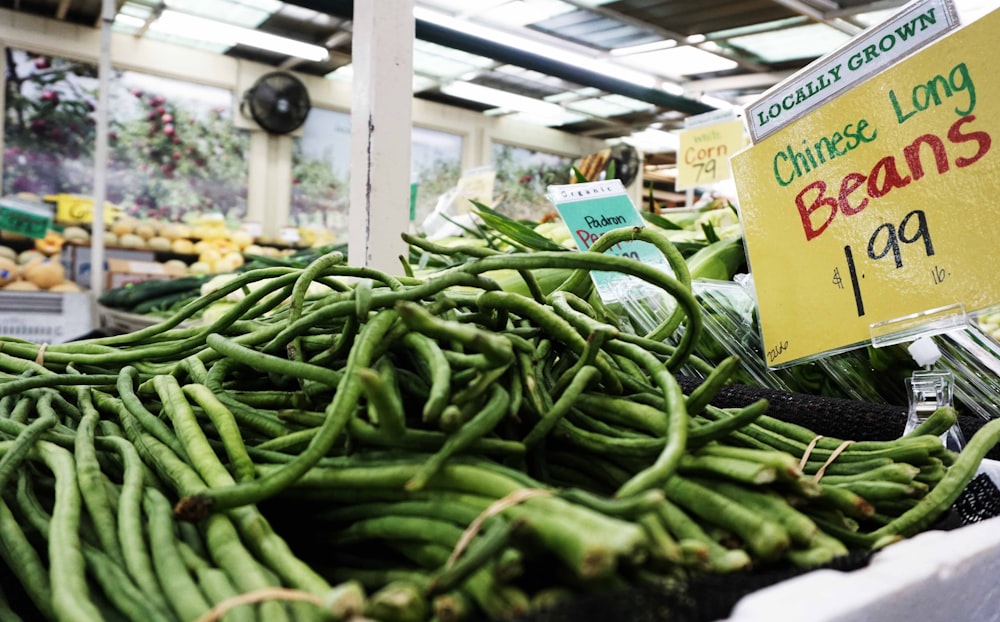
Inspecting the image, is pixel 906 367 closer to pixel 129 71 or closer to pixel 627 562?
pixel 627 562

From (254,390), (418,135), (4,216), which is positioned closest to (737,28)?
(418,135)

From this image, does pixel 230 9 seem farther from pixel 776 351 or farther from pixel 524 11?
pixel 776 351

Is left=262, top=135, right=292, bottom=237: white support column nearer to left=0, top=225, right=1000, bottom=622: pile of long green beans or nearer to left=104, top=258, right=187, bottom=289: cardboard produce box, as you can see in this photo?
left=104, top=258, right=187, bottom=289: cardboard produce box

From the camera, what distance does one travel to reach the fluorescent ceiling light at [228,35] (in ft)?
20.5

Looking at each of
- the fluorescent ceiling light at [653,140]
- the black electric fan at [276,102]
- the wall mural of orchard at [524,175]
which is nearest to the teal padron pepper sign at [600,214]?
the black electric fan at [276,102]

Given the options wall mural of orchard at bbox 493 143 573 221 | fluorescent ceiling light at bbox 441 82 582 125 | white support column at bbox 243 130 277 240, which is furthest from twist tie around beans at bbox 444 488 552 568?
wall mural of orchard at bbox 493 143 573 221

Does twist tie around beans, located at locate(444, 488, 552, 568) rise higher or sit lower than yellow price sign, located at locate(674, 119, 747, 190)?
lower

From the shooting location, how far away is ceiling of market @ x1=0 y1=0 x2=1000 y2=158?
17.5 feet

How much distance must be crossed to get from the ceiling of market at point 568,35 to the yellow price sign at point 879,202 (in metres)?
3.51

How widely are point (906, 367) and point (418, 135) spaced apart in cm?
799

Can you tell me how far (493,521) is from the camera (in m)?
0.42

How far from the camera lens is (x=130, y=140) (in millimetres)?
6863

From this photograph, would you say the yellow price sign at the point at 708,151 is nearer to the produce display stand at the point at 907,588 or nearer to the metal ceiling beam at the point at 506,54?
the metal ceiling beam at the point at 506,54

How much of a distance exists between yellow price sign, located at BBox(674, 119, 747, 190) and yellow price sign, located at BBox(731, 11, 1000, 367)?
201 centimetres
